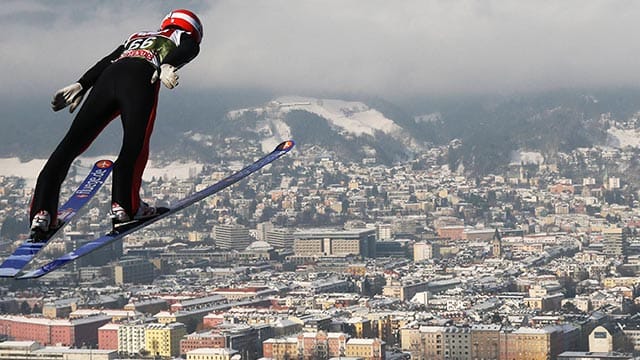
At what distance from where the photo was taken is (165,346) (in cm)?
2938

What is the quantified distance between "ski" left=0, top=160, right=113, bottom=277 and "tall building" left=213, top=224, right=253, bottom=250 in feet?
155

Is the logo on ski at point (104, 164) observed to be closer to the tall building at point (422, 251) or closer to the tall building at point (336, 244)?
the tall building at point (422, 251)

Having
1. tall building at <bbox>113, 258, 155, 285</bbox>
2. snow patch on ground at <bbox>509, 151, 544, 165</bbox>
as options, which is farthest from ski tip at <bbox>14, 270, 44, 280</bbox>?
snow patch on ground at <bbox>509, 151, 544, 165</bbox>

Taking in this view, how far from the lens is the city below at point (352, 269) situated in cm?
2934

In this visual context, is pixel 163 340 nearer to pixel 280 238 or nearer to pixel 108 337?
pixel 108 337

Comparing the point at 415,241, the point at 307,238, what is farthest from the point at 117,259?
the point at 415,241

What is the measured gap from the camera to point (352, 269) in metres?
44.3

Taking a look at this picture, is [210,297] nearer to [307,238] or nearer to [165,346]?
[165,346]

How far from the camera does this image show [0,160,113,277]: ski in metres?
1.94

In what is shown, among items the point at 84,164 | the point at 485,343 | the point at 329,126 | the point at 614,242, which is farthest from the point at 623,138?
the point at 485,343

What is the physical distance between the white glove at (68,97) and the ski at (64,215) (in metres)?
0.15

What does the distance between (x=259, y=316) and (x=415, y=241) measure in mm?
19629

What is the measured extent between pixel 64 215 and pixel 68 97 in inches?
7.2

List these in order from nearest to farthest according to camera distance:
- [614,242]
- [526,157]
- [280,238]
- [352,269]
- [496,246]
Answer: [352,269] < [614,242] < [496,246] < [280,238] < [526,157]
